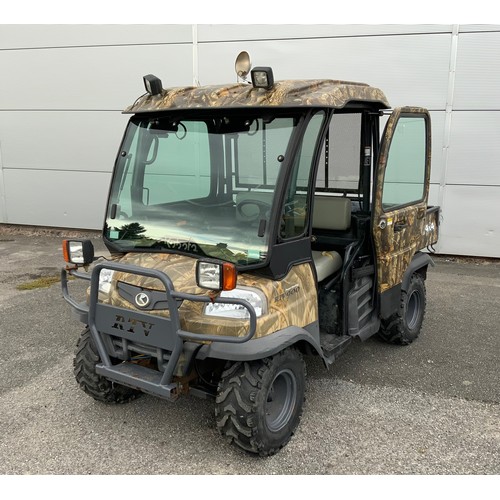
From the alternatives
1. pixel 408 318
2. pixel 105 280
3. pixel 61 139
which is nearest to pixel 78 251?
pixel 105 280

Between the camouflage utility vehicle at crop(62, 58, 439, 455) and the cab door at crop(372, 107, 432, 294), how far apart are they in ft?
0.10

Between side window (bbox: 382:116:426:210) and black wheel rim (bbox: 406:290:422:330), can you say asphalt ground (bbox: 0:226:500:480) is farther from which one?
side window (bbox: 382:116:426:210)

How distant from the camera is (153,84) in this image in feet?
10.6

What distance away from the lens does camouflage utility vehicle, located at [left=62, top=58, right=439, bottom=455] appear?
2.77m

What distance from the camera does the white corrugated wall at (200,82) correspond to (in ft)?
24.1

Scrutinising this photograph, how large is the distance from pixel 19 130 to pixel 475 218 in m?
8.34

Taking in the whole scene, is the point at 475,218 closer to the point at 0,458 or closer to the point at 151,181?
the point at 151,181

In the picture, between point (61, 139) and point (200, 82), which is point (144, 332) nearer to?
point (200, 82)

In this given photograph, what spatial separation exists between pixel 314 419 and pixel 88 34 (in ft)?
26.7

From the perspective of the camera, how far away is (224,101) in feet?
9.77

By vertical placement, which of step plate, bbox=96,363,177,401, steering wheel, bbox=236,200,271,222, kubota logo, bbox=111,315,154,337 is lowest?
step plate, bbox=96,363,177,401

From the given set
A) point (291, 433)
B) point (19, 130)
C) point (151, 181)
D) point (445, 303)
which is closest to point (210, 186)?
point (151, 181)

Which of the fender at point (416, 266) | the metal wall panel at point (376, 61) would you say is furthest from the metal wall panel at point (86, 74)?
the fender at point (416, 266)

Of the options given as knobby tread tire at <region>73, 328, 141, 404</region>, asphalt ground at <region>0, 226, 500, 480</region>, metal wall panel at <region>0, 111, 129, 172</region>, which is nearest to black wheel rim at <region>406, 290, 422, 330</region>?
asphalt ground at <region>0, 226, 500, 480</region>
